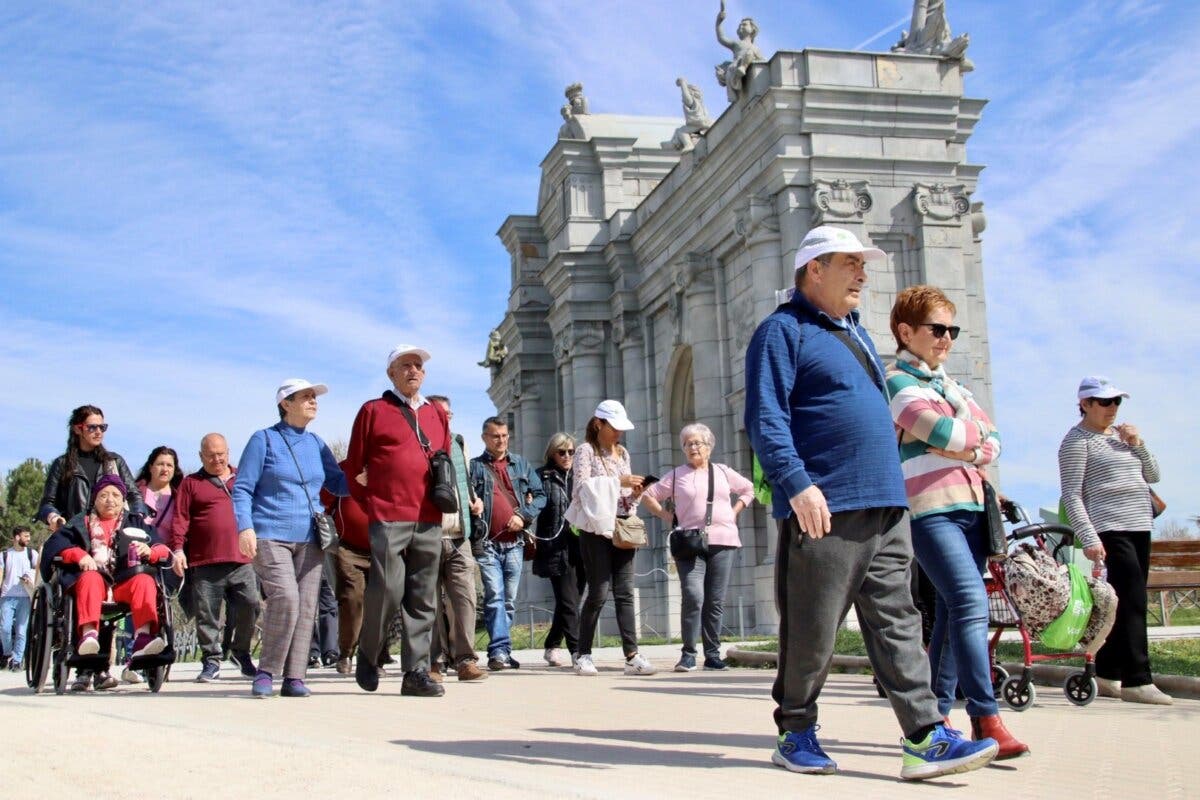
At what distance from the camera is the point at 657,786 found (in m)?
4.91

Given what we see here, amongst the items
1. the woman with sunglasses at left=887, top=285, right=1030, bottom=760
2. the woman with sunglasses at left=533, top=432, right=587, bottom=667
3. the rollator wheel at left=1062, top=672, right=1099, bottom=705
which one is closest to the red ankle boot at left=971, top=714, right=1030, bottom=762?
the woman with sunglasses at left=887, top=285, right=1030, bottom=760

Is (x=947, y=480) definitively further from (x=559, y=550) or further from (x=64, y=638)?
(x=559, y=550)

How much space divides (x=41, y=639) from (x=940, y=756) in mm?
7266

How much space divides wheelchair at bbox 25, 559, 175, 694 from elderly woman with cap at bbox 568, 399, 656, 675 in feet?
10.4

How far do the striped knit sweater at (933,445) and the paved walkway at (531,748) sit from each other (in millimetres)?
1086

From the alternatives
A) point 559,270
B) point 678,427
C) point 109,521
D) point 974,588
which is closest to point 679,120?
point 559,270

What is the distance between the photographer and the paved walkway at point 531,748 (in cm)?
486

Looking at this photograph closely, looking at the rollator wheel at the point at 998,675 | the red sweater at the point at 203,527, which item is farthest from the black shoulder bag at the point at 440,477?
the rollator wheel at the point at 998,675

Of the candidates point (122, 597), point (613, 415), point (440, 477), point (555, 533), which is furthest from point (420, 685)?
point (555, 533)

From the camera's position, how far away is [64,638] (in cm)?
1002

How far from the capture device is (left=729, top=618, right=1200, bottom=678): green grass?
9.90 metres

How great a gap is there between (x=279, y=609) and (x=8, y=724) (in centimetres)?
276

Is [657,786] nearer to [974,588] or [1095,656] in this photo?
[974,588]

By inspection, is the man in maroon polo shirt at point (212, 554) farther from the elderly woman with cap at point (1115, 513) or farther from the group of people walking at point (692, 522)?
the elderly woman with cap at point (1115, 513)
